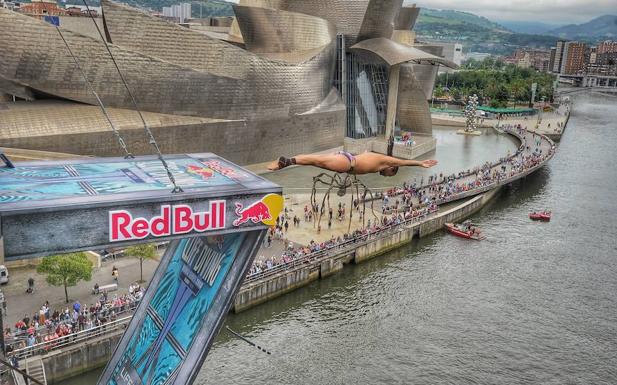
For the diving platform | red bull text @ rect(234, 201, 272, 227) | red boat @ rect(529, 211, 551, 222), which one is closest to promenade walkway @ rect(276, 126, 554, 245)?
red boat @ rect(529, 211, 551, 222)

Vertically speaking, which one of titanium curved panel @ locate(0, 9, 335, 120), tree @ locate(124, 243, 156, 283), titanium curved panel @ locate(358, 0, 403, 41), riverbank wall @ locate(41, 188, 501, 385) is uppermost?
titanium curved panel @ locate(358, 0, 403, 41)

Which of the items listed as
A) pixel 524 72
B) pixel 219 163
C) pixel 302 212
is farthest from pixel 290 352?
pixel 524 72

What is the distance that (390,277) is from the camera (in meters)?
30.4

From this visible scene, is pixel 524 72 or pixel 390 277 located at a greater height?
pixel 524 72

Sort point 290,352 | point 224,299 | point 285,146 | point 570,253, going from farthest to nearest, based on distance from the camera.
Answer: point 285,146, point 570,253, point 290,352, point 224,299

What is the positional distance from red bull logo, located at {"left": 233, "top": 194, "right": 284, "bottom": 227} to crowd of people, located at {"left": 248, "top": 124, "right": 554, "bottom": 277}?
1545 centimetres

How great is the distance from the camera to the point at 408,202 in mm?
39406

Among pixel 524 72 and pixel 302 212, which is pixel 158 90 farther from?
pixel 524 72

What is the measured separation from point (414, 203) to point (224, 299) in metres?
30.5

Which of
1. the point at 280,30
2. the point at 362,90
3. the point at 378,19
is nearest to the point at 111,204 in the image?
the point at 280,30

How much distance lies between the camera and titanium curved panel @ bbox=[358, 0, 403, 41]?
2149 inches

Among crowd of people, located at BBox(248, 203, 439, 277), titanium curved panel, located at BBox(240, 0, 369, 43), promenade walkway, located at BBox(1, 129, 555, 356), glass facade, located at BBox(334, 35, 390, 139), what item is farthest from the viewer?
glass facade, located at BBox(334, 35, 390, 139)

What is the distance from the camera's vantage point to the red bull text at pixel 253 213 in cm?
1050

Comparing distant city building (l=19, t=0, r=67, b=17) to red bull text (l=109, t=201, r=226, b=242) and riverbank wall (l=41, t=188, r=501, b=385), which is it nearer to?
riverbank wall (l=41, t=188, r=501, b=385)
